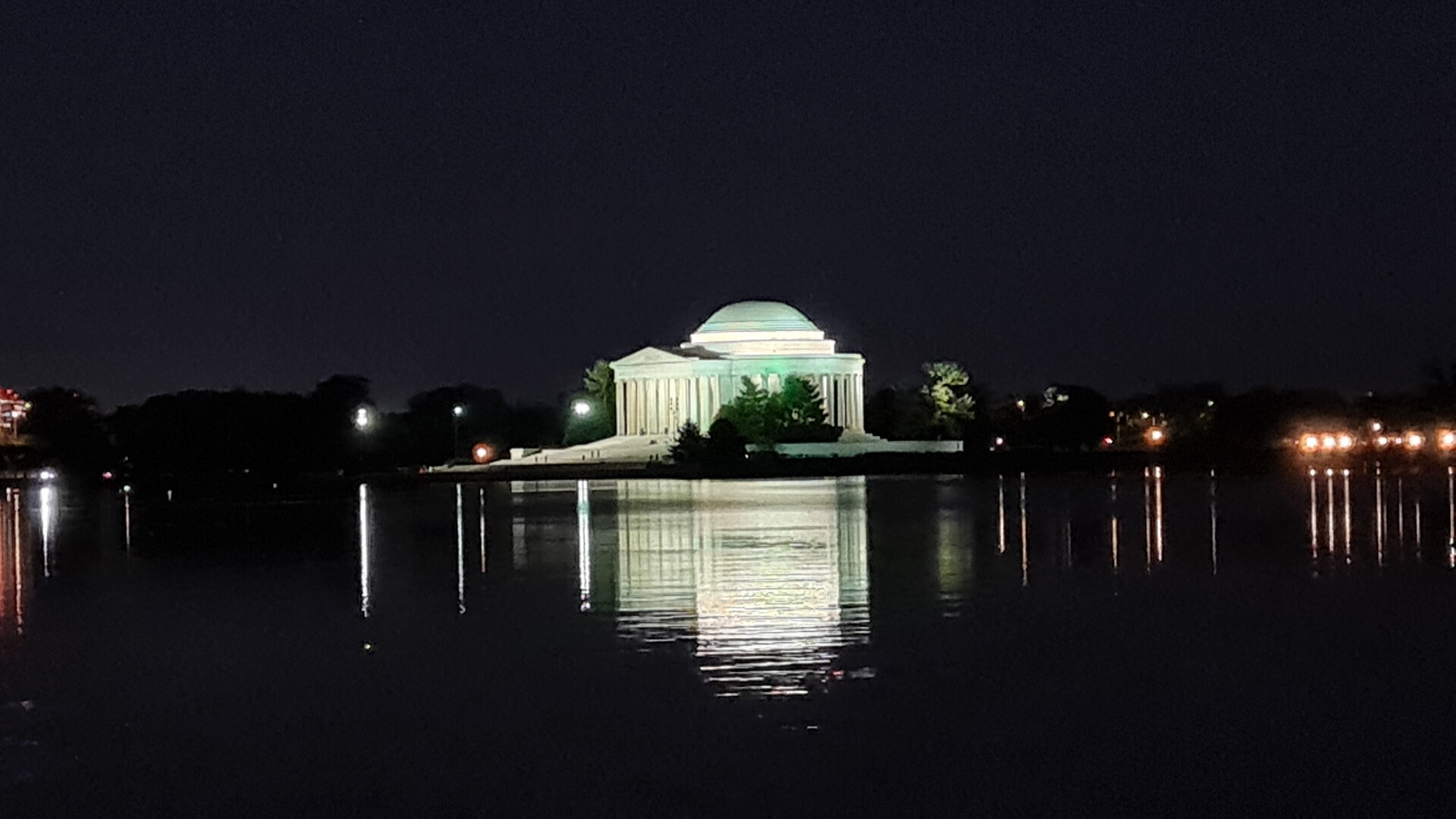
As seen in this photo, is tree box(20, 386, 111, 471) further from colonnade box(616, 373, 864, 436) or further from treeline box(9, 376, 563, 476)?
→ colonnade box(616, 373, 864, 436)

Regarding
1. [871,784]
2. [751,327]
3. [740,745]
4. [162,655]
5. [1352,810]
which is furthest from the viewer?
[751,327]

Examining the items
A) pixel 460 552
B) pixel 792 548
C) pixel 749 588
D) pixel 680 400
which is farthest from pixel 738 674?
pixel 680 400

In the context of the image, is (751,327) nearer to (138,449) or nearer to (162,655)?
(138,449)

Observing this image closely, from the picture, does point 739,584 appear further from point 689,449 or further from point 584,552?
point 689,449

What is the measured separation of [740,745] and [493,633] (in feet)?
29.0

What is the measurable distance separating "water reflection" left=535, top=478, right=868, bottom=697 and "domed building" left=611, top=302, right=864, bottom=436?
3431 inches

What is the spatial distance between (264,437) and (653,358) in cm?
3077

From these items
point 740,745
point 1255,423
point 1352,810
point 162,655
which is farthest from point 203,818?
point 1255,423

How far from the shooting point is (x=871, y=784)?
50.2 ft

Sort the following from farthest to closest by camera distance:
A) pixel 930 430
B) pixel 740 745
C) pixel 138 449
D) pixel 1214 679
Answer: pixel 930 430, pixel 138 449, pixel 1214 679, pixel 740 745

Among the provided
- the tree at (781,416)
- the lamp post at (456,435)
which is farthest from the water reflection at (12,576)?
the tree at (781,416)

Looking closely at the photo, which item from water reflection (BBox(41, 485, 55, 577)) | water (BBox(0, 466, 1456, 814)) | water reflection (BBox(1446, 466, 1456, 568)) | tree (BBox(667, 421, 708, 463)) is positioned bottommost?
water (BBox(0, 466, 1456, 814))

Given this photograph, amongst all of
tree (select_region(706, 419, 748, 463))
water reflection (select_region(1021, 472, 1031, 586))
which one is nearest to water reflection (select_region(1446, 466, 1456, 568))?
water reflection (select_region(1021, 472, 1031, 586))

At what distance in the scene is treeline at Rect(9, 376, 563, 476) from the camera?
12388 cm
